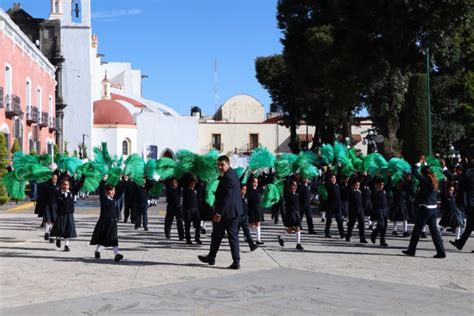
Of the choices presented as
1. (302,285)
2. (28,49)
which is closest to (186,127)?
(28,49)

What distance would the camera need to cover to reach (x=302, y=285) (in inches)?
360

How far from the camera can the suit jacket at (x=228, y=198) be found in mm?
10727

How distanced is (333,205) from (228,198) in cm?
545

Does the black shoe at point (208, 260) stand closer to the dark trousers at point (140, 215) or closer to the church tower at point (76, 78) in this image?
the dark trousers at point (140, 215)

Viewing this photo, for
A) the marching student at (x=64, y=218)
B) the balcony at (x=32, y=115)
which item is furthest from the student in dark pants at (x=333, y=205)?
the balcony at (x=32, y=115)

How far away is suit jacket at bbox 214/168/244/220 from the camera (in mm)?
10727

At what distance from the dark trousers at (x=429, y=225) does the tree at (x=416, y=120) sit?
16.8 metres

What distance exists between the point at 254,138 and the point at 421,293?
232 feet

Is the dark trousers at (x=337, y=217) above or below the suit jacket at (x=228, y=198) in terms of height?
below

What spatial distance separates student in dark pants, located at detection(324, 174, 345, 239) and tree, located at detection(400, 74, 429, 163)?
44.4ft

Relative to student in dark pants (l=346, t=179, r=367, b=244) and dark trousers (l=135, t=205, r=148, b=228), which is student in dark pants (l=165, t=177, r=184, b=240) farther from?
student in dark pants (l=346, t=179, r=367, b=244)

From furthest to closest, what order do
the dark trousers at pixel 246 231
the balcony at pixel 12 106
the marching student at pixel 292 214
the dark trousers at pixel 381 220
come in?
the balcony at pixel 12 106, the dark trousers at pixel 381 220, the marching student at pixel 292 214, the dark trousers at pixel 246 231

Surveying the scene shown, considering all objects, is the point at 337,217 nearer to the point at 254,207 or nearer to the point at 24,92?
the point at 254,207

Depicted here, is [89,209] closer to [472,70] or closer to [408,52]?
[408,52]
